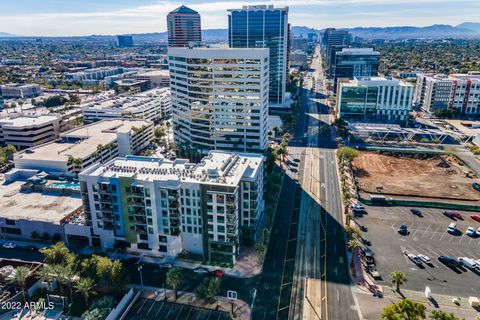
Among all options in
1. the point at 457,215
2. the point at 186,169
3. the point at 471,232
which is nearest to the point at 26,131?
the point at 186,169

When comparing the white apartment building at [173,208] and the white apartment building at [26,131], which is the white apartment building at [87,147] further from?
the white apartment building at [173,208]

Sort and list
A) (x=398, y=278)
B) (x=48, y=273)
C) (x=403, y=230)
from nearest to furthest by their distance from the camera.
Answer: (x=48, y=273), (x=398, y=278), (x=403, y=230)

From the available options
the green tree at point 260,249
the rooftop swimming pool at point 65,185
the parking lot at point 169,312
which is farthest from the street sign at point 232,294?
the rooftop swimming pool at point 65,185

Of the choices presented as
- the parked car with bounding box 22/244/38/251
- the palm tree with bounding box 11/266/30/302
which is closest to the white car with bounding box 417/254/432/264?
the palm tree with bounding box 11/266/30/302

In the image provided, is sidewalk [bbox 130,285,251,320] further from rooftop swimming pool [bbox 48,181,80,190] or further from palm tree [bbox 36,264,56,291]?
rooftop swimming pool [bbox 48,181,80,190]

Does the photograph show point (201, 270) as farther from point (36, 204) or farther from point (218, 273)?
point (36, 204)

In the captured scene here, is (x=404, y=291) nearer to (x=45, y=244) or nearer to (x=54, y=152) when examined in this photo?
(x=45, y=244)
